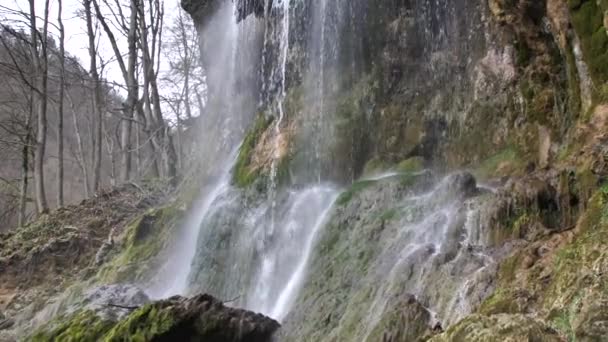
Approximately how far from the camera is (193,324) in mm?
6902

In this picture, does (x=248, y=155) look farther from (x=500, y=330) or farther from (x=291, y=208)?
(x=500, y=330)

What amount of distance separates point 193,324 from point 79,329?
2.02m

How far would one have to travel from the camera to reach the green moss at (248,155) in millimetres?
12727

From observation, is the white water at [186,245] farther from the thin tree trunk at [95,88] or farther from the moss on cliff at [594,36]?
the moss on cliff at [594,36]

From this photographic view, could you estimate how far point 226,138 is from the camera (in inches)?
637

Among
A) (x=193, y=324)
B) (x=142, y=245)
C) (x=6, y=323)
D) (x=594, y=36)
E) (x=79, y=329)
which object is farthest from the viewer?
(x=142, y=245)

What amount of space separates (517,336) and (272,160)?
8.93 meters

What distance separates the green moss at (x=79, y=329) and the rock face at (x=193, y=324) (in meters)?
0.69

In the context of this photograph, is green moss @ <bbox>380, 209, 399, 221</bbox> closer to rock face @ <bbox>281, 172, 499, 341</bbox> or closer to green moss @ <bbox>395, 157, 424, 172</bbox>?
rock face @ <bbox>281, 172, 499, 341</bbox>

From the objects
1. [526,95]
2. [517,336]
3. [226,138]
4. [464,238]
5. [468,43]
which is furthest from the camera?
[226,138]

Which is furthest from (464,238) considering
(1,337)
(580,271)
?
(1,337)

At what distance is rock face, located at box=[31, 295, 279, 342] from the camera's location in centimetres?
684

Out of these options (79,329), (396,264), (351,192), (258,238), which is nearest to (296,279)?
(351,192)

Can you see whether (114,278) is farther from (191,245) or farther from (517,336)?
(517,336)
